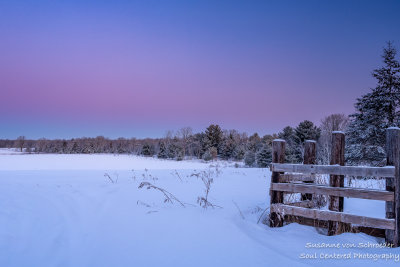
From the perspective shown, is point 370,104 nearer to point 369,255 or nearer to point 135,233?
point 369,255

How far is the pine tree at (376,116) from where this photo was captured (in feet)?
72.6

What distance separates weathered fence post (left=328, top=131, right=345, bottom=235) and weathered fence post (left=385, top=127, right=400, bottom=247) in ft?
2.24

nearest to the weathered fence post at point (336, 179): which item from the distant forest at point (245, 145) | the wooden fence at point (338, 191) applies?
the wooden fence at point (338, 191)

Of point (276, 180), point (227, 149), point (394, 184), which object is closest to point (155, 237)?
point (276, 180)

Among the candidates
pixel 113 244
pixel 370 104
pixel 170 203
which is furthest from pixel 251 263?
pixel 370 104

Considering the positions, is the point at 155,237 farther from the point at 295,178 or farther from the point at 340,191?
the point at 295,178

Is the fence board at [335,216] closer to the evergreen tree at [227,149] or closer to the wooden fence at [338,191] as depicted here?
the wooden fence at [338,191]

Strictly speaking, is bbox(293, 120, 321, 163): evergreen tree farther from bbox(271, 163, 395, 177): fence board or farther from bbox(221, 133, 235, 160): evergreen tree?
bbox(271, 163, 395, 177): fence board

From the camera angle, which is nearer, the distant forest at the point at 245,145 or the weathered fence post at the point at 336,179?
the weathered fence post at the point at 336,179

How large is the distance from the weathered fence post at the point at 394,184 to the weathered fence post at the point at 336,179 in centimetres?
68

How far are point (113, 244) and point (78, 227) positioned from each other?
1039 mm

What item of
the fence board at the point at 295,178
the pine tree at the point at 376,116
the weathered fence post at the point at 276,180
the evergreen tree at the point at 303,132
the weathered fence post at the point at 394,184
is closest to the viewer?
the weathered fence post at the point at 394,184

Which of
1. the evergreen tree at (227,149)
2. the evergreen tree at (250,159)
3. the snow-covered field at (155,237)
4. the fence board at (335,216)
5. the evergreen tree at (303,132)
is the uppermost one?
the evergreen tree at (303,132)

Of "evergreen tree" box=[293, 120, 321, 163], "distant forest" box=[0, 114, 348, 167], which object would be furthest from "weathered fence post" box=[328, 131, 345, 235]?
"evergreen tree" box=[293, 120, 321, 163]
